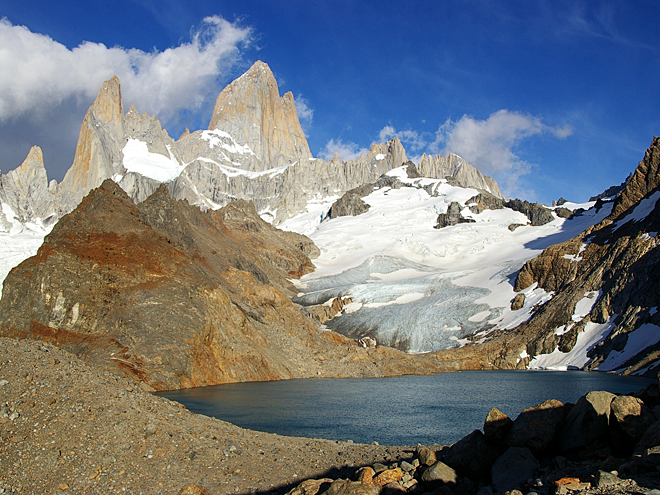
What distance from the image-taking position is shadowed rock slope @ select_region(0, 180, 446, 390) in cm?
3603

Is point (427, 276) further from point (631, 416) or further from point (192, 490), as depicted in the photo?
point (192, 490)

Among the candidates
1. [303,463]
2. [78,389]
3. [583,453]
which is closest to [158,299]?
[78,389]

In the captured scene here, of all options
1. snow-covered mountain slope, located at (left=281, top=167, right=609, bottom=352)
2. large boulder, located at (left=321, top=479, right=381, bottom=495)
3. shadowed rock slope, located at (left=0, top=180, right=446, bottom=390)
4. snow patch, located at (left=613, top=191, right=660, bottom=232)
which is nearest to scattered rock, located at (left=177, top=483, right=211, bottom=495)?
large boulder, located at (left=321, top=479, right=381, bottom=495)

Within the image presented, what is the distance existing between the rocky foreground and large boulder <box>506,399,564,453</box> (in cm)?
3

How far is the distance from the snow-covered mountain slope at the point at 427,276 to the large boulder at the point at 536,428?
250 feet

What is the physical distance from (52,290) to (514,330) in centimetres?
6877

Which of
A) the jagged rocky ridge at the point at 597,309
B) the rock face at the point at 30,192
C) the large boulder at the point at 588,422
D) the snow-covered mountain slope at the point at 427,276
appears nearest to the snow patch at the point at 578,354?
the jagged rocky ridge at the point at 597,309

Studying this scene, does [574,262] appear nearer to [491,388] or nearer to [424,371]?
[424,371]

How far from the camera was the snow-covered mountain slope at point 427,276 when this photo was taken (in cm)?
9290

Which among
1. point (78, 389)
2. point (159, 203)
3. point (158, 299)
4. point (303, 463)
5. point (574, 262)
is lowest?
point (303, 463)

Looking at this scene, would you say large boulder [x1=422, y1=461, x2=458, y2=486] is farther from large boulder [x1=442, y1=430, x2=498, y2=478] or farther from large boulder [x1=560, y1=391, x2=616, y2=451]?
large boulder [x1=560, y1=391, x2=616, y2=451]

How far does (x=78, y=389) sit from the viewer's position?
14.5m

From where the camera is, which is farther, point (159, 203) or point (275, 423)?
point (159, 203)

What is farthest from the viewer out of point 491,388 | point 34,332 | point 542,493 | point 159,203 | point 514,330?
point 514,330
